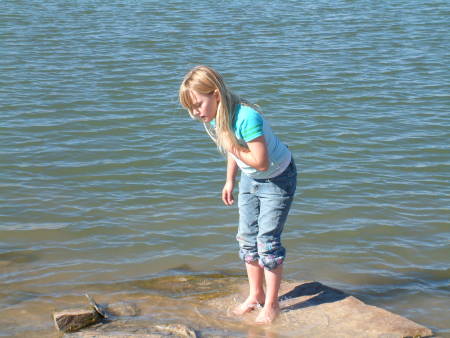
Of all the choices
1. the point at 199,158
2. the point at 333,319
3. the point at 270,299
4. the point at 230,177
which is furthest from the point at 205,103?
the point at 199,158

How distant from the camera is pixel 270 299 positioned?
Answer: 14.7ft

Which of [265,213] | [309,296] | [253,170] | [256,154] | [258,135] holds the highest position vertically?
[258,135]

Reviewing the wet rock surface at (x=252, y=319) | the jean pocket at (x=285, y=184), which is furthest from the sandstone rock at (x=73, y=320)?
the jean pocket at (x=285, y=184)

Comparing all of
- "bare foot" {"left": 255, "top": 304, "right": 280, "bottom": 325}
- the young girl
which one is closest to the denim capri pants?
the young girl

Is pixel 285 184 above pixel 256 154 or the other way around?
the other way around

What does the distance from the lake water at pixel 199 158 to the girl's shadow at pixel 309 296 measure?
0.55 metres

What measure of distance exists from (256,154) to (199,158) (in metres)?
4.04

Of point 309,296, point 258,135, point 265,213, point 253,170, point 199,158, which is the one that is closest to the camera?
point 258,135

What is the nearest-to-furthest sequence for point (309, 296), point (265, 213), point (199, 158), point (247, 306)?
point (265, 213), point (247, 306), point (309, 296), point (199, 158)

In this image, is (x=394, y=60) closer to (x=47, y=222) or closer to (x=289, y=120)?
(x=289, y=120)

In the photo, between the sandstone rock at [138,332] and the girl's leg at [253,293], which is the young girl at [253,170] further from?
the sandstone rock at [138,332]

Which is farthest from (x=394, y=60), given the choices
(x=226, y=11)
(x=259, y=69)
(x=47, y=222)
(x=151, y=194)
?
(x=47, y=222)

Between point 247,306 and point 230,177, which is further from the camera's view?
point 247,306

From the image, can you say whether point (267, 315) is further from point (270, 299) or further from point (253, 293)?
point (253, 293)
